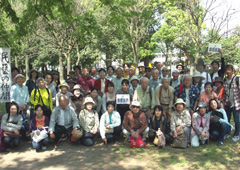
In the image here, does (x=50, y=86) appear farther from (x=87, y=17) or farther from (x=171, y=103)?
(x=171, y=103)

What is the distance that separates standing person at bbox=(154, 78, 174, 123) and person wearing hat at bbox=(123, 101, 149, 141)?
0.60 m

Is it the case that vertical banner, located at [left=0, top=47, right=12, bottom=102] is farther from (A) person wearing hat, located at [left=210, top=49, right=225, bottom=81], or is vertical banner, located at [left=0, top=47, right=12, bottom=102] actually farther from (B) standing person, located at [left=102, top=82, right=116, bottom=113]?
(A) person wearing hat, located at [left=210, top=49, right=225, bottom=81]

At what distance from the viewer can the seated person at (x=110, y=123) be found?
5.64m

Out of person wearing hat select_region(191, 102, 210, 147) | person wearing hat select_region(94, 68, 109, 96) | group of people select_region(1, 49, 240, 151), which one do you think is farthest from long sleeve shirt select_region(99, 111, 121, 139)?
person wearing hat select_region(191, 102, 210, 147)

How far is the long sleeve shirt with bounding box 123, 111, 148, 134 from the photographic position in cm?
556

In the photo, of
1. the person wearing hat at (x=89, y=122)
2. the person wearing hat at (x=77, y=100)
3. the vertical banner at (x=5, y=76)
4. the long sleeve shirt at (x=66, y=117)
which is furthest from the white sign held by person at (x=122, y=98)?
the vertical banner at (x=5, y=76)

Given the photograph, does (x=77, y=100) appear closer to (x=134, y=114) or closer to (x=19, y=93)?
(x=19, y=93)

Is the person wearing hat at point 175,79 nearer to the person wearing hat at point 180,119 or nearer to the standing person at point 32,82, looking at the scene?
the person wearing hat at point 180,119

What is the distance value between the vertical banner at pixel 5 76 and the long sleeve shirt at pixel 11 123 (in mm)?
725

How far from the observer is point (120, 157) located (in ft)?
15.8

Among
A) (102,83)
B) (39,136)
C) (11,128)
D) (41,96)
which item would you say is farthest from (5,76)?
(102,83)

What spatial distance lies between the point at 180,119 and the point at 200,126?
56cm

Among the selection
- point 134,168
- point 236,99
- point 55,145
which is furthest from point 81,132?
point 236,99

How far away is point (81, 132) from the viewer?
214 inches
